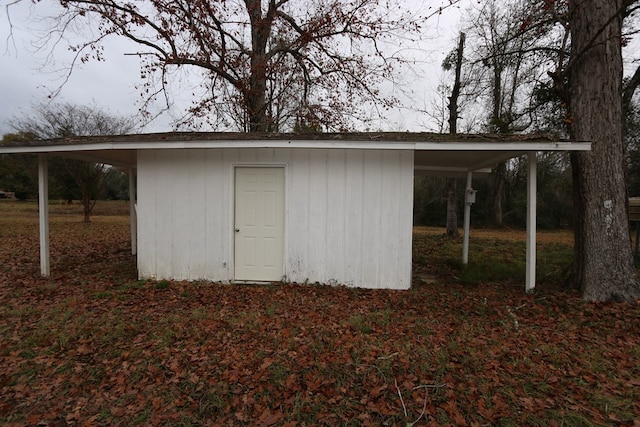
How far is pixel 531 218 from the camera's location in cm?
551

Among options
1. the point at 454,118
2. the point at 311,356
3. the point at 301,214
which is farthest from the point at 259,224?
the point at 454,118

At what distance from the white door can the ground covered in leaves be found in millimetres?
453

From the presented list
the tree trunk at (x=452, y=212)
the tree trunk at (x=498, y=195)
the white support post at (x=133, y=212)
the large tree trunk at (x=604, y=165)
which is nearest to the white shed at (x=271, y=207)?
the large tree trunk at (x=604, y=165)

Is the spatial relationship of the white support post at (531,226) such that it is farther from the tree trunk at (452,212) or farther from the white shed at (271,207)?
the tree trunk at (452,212)

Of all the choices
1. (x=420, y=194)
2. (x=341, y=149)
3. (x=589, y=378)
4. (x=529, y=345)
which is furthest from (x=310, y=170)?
(x=420, y=194)

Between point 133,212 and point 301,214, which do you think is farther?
point 133,212

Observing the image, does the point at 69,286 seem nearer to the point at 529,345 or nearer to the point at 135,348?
the point at 135,348

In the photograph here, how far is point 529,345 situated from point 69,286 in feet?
23.7

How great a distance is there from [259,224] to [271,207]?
40 centimetres

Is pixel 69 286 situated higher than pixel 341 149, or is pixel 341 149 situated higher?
pixel 341 149

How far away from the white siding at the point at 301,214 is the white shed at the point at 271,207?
2 centimetres

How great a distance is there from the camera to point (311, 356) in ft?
11.1

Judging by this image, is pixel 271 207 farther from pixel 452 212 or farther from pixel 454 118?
pixel 452 212

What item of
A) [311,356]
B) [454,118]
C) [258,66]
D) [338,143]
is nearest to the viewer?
[311,356]
